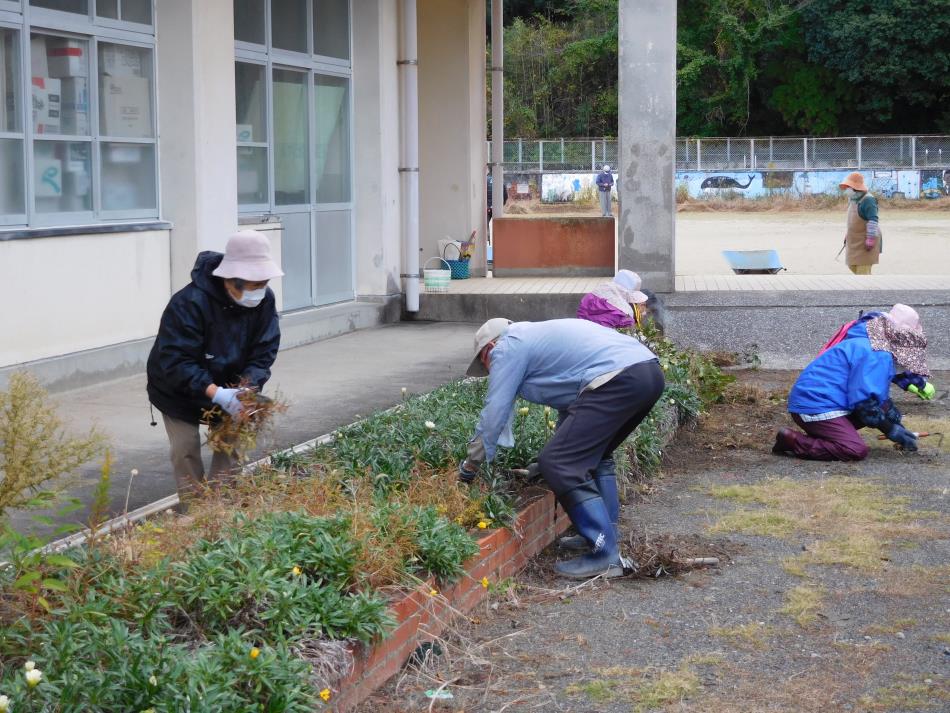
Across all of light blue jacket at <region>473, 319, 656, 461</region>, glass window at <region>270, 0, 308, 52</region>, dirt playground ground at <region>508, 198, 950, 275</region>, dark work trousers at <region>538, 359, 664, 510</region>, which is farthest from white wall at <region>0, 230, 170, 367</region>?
dirt playground ground at <region>508, 198, 950, 275</region>

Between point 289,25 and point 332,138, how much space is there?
1456 millimetres

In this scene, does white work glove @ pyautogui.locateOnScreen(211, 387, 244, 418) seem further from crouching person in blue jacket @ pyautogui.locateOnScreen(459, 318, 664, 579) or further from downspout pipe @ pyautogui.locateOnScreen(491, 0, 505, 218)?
downspout pipe @ pyautogui.locateOnScreen(491, 0, 505, 218)

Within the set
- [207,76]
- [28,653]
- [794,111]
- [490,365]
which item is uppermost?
[794,111]

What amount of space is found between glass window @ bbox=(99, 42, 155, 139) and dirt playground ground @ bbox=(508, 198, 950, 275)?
45.3ft

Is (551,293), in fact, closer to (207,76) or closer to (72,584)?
(207,76)

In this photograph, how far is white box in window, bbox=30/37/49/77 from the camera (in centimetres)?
929

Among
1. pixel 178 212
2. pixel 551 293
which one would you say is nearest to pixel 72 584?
pixel 178 212

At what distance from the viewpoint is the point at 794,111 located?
63.9m

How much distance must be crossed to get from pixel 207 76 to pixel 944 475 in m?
6.89

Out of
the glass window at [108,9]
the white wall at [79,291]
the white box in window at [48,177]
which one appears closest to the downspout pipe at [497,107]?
the white wall at [79,291]

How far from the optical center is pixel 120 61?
10.3 meters

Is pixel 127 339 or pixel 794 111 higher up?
pixel 794 111

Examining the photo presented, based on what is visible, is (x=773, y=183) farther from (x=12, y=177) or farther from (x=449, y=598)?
(x=449, y=598)

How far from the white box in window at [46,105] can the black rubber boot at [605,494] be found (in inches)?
218
